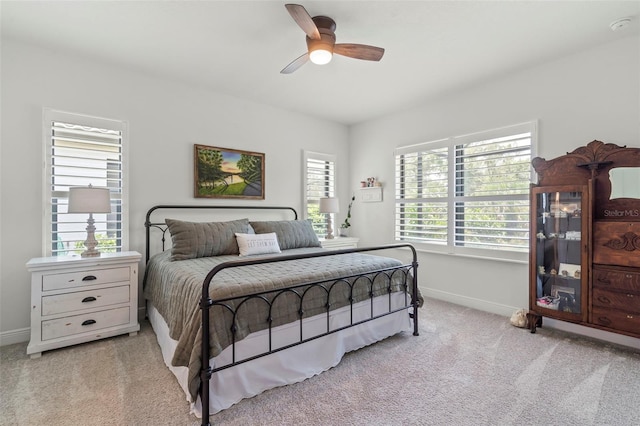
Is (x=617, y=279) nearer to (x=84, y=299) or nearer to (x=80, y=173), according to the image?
(x=84, y=299)

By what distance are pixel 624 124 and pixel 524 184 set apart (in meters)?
0.91

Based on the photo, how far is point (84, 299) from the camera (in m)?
2.66

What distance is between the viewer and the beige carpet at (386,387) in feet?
5.78

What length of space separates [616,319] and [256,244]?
→ 329 centimetres

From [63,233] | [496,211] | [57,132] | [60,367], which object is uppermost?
[57,132]

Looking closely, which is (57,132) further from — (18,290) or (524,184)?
(524,184)

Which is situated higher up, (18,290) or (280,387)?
(18,290)

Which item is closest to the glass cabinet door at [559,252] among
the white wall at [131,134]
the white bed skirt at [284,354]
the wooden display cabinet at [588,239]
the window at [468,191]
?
the wooden display cabinet at [588,239]

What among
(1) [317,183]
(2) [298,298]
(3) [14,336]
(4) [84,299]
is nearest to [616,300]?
(2) [298,298]

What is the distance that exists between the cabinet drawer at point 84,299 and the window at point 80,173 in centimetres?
57

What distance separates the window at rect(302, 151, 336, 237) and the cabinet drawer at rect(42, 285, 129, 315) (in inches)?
104

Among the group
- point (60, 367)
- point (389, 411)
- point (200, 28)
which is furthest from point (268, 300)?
point (200, 28)

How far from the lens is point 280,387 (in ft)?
6.75

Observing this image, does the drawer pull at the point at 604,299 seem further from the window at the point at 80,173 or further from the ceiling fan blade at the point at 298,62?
the window at the point at 80,173
